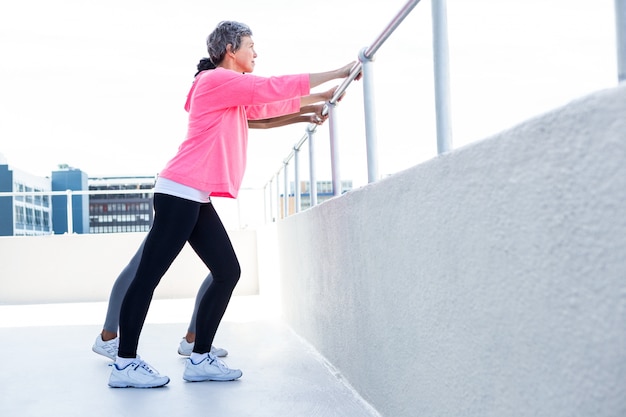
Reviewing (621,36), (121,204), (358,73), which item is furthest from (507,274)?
(121,204)

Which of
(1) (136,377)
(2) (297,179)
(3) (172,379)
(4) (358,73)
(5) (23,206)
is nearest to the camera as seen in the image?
(4) (358,73)

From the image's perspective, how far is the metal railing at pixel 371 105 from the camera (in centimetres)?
167

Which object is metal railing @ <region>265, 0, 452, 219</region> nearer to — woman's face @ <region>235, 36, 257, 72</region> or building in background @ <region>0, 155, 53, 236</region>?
woman's face @ <region>235, 36, 257, 72</region>

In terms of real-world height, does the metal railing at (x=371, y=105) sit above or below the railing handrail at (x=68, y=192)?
below

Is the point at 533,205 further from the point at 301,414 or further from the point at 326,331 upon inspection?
the point at 326,331

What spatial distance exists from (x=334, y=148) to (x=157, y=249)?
1.06m

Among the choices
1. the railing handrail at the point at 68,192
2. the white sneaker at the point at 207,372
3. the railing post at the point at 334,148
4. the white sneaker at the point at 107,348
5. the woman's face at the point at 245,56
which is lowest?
the white sneaker at the point at 207,372

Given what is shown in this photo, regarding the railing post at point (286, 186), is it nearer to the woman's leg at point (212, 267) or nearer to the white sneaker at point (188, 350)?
the white sneaker at point (188, 350)

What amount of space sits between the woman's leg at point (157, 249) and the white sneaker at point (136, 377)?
13cm

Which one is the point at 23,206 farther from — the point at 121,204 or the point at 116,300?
the point at 116,300

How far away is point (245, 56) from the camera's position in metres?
2.85

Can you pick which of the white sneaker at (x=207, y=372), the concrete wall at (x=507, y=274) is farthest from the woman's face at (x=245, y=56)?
the white sneaker at (x=207, y=372)

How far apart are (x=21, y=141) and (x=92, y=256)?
2204 centimetres

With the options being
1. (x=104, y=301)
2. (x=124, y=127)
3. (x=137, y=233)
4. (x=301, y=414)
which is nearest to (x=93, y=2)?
(x=137, y=233)
